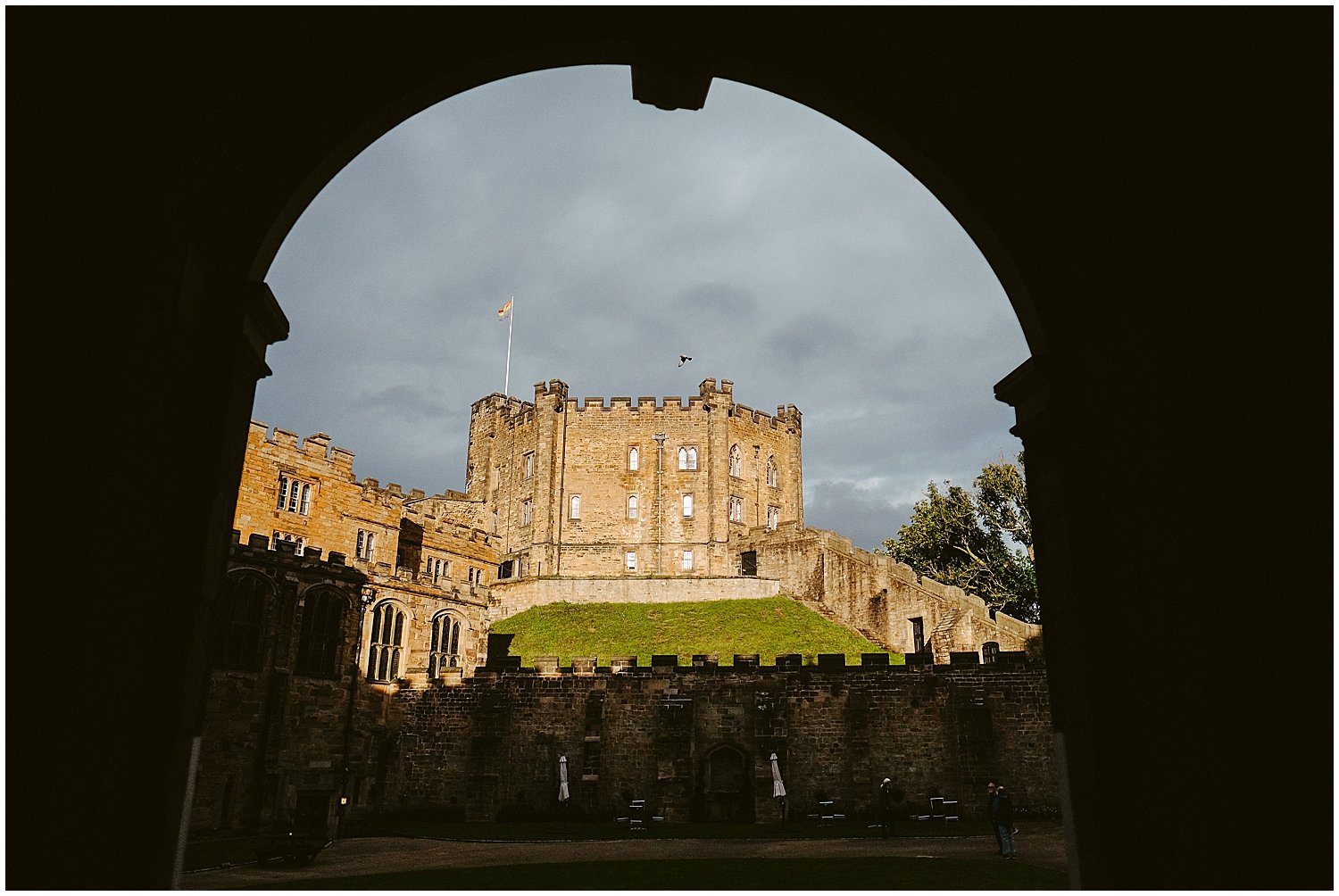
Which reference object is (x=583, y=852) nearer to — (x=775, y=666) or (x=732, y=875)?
(x=732, y=875)

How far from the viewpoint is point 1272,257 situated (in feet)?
11.8

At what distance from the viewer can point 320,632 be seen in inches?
1073

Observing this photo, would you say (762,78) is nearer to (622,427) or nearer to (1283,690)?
(1283,690)

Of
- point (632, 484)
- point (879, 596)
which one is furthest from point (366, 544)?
point (879, 596)

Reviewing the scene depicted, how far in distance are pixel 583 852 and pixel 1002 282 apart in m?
15.3

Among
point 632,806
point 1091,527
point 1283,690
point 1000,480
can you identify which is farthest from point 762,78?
point 1000,480

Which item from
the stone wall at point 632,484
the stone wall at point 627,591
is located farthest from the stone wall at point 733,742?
the stone wall at point 632,484

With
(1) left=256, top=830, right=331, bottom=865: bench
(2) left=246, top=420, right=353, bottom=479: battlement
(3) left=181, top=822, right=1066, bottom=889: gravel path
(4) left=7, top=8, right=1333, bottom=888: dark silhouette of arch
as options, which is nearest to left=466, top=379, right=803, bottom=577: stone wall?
(2) left=246, top=420, right=353, bottom=479: battlement

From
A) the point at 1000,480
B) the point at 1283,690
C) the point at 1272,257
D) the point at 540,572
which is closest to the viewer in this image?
the point at 1283,690

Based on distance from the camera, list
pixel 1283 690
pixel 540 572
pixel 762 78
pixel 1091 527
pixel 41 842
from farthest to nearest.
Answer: pixel 540 572, pixel 762 78, pixel 1091 527, pixel 1283 690, pixel 41 842

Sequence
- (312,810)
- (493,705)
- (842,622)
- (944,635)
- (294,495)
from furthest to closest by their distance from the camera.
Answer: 1. (842,622)
2. (294,495)
3. (944,635)
4. (493,705)
5. (312,810)

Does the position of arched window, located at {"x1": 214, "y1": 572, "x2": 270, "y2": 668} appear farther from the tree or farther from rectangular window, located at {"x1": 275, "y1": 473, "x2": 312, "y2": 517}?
the tree

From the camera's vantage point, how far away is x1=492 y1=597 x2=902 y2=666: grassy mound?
35688mm

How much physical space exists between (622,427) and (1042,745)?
119 ft
